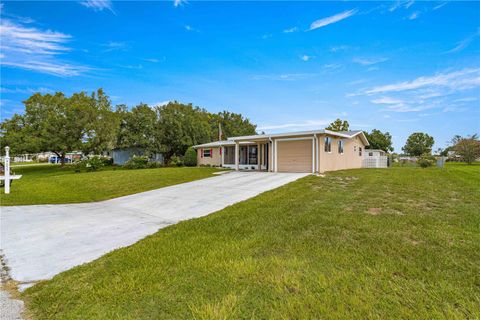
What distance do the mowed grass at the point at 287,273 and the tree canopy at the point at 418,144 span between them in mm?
59827

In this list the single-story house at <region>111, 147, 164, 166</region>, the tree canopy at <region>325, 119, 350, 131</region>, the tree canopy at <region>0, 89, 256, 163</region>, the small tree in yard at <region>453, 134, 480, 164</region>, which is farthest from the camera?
the tree canopy at <region>325, 119, 350, 131</region>

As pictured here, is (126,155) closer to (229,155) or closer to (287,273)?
(229,155)

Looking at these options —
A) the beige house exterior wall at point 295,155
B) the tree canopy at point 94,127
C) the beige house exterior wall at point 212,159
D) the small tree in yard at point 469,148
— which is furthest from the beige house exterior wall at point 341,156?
the small tree in yard at point 469,148

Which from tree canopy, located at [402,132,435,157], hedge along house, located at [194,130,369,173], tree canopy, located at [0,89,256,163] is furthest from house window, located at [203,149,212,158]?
tree canopy, located at [402,132,435,157]

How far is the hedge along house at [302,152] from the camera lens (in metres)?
14.8

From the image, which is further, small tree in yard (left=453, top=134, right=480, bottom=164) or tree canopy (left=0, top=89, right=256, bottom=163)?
small tree in yard (left=453, top=134, right=480, bottom=164)

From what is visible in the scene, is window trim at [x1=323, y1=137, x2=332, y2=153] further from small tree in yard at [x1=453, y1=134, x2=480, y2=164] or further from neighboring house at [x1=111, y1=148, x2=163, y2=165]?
small tree in yard at [x1=453, y1=134, x2=480, y2=164]

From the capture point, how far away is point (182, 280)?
2875 mm

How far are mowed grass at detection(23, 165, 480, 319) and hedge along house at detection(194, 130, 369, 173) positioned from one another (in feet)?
31.4

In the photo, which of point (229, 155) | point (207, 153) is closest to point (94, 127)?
point (207, 153)

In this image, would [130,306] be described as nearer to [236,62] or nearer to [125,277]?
[125,277]

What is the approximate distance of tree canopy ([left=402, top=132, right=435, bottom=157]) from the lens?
5462 centimetres

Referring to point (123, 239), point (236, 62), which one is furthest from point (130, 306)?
point (236, 62)

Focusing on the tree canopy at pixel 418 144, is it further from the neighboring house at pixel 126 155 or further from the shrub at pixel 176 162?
the neighboring house at pixel 126 155
